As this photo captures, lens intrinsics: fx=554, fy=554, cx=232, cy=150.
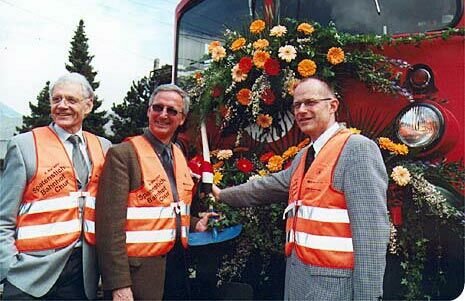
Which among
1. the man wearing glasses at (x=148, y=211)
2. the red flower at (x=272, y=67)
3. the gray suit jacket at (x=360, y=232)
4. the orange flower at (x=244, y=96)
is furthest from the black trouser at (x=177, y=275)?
the red flower at (x=272, y=67)

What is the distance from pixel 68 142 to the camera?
6.59ft

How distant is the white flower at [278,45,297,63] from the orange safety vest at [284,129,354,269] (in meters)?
0.63

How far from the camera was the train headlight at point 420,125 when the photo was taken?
84.8 inches

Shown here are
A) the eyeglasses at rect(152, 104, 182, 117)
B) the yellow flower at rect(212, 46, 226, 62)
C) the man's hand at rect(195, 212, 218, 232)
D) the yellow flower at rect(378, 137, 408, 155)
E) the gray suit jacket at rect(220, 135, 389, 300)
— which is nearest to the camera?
the gray suit jacket at rect(220, 135, 389, 300)

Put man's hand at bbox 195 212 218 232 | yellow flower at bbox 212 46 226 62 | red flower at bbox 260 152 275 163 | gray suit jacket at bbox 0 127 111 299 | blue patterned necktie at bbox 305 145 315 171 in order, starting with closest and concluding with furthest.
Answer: gray suit jacket at bbox 0 127 111 299
blue patterned necktie at bbox 305 145 315 171
man's hand at bbox 195 212 218 232
red flower at bbox 260 152 275 163
yellow flower at bbox 212 46 226 62

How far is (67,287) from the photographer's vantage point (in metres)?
1.92

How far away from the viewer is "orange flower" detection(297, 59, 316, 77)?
7.87 ft

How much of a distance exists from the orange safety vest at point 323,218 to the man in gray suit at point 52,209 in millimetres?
735

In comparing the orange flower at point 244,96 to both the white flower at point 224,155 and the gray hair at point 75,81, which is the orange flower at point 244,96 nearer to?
the white flower at point 224,155

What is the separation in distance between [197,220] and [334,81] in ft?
2.79

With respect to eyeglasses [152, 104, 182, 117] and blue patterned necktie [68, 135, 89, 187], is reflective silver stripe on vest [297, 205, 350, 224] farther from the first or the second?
blue patterned necktie [68, 135, 89, 187]

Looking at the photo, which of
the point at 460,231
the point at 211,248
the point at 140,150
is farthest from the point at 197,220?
the point at 460,231

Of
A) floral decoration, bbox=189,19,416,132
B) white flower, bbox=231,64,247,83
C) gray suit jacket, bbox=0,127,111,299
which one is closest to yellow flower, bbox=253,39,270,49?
floral decoration, bbox=189,19,416,132

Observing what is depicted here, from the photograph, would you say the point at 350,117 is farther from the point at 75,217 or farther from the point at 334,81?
the point at 75,217
